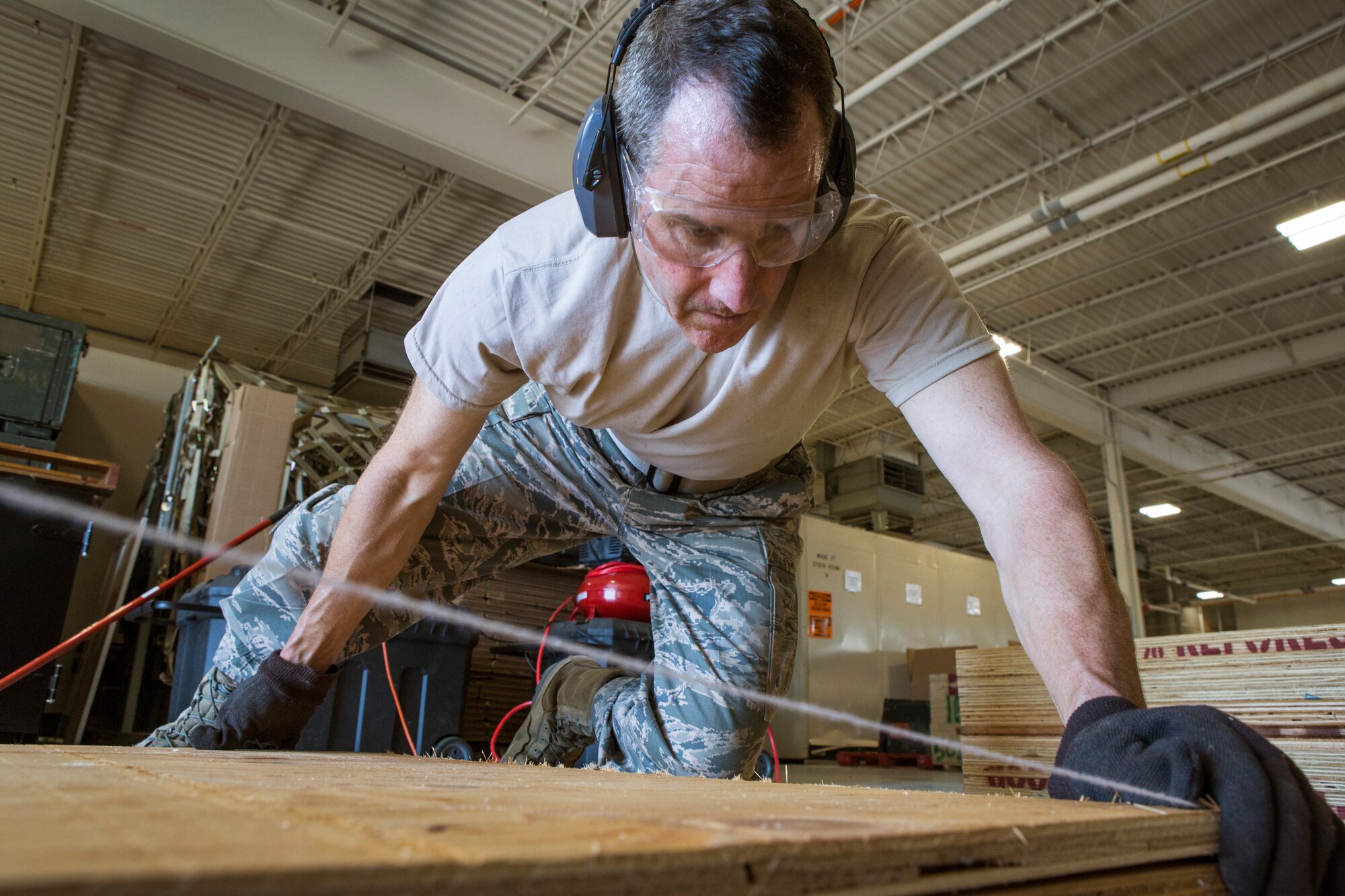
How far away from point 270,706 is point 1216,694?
2.17m

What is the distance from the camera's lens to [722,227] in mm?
1127

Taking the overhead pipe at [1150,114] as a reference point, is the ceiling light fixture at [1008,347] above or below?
below

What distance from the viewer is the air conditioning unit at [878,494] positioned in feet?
30.3

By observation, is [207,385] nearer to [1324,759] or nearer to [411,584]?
[411,584]

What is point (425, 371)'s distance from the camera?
57.2 inches

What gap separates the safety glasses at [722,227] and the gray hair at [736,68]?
0.06 metres

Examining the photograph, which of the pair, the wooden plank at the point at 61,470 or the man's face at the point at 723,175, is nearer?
the man's face at the point at 723,175

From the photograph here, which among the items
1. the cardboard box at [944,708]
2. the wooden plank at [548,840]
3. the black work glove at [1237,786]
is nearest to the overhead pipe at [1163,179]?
the cardboard box at [944,708]

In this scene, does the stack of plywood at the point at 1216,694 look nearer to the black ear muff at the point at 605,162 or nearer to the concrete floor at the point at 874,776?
the black ear muff at the point at 605,162

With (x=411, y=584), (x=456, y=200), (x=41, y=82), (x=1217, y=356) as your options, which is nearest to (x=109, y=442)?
(x=41, y=82)

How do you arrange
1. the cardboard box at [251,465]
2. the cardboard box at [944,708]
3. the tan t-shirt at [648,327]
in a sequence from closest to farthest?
the tan t-shirt at [648,327] < the cardboard box at [251,465] < the cardboard box at [944,708]

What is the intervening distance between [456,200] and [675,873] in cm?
656

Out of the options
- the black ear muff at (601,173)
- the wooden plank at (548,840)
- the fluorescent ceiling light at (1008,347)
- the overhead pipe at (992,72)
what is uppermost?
the overhead pipe at (992,72)

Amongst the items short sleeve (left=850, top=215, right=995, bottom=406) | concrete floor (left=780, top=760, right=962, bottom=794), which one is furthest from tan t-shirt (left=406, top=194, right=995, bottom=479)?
concrete floor (left=780, top=760, right=962, bottom=794)
